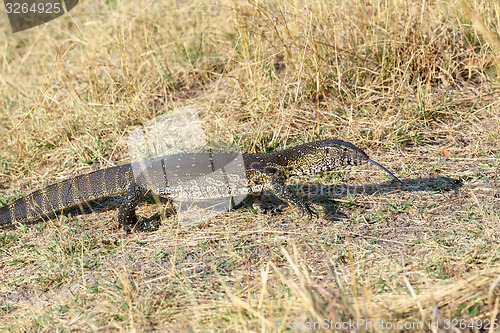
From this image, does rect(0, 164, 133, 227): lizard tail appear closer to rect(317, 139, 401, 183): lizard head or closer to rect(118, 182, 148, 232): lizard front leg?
rect(118, 182, 148, 232): lizard front leg

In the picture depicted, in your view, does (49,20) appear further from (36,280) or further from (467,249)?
(467,249)

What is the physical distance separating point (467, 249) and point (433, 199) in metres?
0.97

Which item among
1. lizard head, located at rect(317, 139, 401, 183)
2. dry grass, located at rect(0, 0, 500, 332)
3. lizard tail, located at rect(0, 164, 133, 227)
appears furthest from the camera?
lizard tail, located at rect(0, 164, 133, 227)

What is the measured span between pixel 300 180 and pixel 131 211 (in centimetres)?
193

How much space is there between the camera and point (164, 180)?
4.90 m

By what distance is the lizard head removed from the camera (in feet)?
15.4

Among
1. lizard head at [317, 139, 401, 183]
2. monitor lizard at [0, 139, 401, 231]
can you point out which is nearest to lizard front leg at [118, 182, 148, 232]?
monitor lizard at [0, 139, 401, 231]

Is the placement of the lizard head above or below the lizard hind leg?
above

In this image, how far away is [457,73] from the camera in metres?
6.47

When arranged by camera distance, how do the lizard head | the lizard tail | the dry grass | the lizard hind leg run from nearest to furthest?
the dry grass < the lizard head < the lizard hind leg < the lizard tail

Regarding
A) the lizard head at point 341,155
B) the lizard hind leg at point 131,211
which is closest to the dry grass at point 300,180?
the lizard hind leg at point 131,211

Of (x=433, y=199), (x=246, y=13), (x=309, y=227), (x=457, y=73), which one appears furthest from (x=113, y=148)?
(x=457, y=73)

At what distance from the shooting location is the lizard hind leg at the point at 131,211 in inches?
189

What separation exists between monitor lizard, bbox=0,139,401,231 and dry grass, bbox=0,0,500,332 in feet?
0.65
